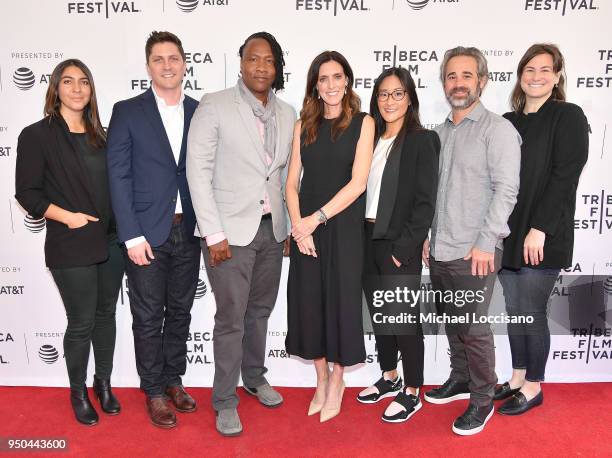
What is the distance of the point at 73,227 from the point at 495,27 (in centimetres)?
279

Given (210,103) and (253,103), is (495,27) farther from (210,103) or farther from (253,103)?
(210,103)

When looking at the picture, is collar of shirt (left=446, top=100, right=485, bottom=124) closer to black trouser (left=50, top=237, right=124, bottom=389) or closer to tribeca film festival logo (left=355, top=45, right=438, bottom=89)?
tribeca film festival logo (left=355, top=45, right=438, bottom=89)

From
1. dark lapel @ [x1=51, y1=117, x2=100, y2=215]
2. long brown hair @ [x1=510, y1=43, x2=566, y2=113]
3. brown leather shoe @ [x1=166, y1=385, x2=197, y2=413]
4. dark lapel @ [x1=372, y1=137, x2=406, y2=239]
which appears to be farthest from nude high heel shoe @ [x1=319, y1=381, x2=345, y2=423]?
long brown hair @ [x1=510, y1=43, x2=566, y2=113]

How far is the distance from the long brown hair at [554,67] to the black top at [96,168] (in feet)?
7.70

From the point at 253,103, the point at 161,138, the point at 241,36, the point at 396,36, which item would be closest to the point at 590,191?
the point at 396,36

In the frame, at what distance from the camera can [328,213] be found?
2352 mm

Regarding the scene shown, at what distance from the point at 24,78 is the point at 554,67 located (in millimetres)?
3201

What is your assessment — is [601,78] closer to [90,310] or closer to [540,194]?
[540,194]

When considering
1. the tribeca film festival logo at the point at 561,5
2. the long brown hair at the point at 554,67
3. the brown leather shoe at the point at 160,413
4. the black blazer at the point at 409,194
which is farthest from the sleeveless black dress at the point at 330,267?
the tribeca film festival logo at the point at 561,5

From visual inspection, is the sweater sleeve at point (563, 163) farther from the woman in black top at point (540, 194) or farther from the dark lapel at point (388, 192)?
the dark lapel at point (388, 192)

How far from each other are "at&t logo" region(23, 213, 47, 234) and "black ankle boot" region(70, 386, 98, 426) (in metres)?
1.13

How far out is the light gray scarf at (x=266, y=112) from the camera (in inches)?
94.8

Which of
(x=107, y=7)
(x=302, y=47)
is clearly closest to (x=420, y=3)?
(x=302, y=47)

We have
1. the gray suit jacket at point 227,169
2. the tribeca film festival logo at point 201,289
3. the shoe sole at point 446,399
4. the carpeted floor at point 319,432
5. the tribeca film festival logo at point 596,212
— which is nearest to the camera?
the gray suit jacket at point 227,169
